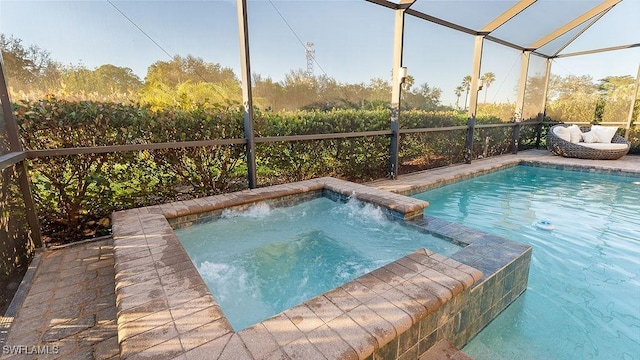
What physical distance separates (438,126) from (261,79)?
466 cm

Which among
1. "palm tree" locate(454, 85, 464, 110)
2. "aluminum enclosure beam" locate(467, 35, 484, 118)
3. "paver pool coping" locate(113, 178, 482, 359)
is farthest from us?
"palm tree" locate(454, 85, 464, 110)

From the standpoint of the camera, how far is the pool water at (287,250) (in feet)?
7.82

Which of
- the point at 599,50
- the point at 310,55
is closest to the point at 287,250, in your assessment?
the point at 310,55

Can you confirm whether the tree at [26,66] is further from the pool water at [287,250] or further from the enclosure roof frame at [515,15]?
the enclosure roof frame at [515,15]

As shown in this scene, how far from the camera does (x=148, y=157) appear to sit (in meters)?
3.64

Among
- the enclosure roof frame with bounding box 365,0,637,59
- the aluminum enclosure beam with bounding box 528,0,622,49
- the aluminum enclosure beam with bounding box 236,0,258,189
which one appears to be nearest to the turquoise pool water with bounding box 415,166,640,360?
the aluminum enclosure beam with bounding box 236,0,258,189

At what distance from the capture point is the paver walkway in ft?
5.61

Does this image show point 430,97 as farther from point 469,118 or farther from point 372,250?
point 372,250

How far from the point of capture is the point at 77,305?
2.10 meters

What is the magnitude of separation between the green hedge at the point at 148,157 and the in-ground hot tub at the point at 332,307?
3.32ft

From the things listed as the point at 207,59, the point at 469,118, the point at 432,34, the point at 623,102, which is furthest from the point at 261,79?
the point at 623,102

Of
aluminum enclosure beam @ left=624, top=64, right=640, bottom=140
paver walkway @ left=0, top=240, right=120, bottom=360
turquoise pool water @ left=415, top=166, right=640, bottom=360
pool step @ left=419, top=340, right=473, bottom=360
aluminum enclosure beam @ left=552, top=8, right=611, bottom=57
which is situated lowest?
turquoise pool water @ left=415, top=166, right=640, bottom=360

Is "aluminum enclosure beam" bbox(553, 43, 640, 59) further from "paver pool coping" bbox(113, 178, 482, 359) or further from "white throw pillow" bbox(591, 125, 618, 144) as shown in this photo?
"paver pool coping" bbox(113, 178, 482, 359)

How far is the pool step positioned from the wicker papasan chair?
9.08 meters
